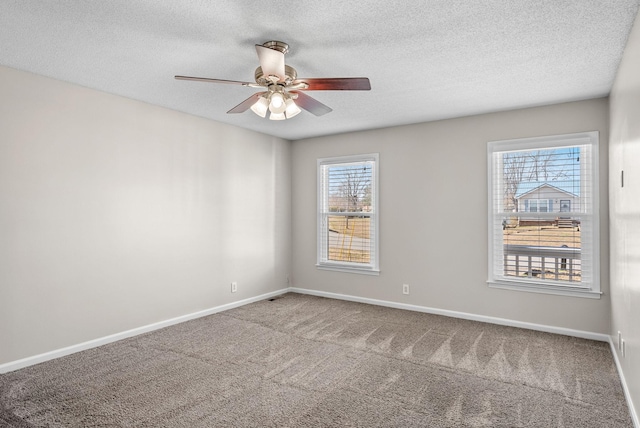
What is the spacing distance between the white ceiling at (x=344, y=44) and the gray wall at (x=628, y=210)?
250 millimetres

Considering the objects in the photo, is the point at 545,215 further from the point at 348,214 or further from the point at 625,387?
the point at 348,214

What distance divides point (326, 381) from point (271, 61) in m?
2.35

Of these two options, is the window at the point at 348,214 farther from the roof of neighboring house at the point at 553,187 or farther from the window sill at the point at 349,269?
the roof of neighboring house at the point at 553,187

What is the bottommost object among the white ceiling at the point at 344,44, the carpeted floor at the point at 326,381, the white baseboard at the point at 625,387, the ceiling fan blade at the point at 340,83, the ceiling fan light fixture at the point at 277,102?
the carpeted floor at the point at 326,381

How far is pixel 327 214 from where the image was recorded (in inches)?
227

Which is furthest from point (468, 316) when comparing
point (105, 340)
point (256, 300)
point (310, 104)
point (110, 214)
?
point (110, 214)

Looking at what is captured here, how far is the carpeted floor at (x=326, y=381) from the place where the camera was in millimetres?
2393

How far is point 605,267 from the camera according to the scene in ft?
12.2

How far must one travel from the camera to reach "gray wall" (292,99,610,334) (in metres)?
3.90

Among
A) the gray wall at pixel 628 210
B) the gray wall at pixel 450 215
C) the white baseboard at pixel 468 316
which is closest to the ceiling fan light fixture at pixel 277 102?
the gray wall at pixel 628 210

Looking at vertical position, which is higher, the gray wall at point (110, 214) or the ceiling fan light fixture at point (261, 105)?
the ceiling fan light fixture at point (261, 105)

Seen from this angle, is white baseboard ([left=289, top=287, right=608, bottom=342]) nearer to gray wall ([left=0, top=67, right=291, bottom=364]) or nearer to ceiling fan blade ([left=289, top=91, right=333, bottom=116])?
gray wall ([left=0, top=67, right=291, bottom=364])

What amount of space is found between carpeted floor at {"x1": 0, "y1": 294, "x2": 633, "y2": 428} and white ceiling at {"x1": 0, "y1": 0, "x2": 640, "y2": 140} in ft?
8.03

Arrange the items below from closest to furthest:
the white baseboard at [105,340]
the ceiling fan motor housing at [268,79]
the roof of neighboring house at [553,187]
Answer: the ceiling fan motor housing at [268,79] < the white baseboard at [105,340] < the roof of neighboring house at [553,187]
